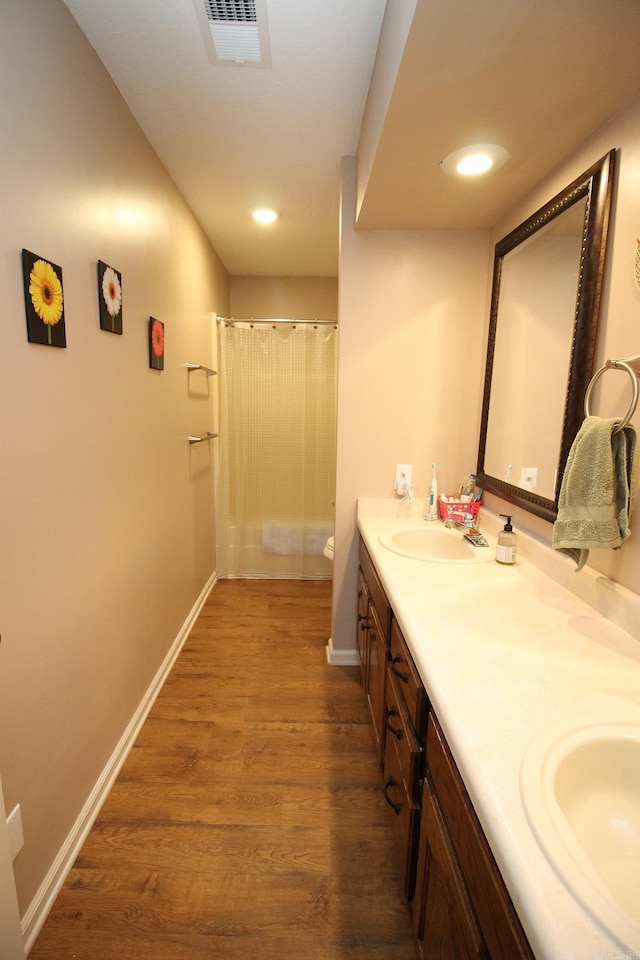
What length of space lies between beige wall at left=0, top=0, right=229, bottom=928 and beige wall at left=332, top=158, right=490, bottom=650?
2.97ft

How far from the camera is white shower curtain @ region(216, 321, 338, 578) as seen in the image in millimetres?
3189

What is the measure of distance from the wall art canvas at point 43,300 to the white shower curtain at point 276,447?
206 centimetres

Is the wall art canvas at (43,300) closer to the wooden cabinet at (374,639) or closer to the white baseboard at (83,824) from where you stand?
the wooden cabinet at (374,639)

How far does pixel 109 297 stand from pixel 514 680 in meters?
1.65

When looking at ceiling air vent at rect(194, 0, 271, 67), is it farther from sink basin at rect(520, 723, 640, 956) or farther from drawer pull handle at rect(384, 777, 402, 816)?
drawer pull handle at rect(384, 777, 402, 816)

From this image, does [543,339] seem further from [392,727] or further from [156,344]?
[156,344]

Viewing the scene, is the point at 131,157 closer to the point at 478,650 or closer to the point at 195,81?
the point at 195,81

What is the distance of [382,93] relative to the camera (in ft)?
3.96

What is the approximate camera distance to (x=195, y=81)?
149cm

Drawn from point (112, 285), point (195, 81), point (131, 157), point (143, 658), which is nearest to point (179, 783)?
point (143, 658)

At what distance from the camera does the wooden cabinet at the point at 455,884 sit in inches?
22.0

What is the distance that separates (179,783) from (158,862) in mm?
277

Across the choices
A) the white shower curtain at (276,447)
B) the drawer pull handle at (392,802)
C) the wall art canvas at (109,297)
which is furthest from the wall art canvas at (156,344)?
the drawer pull handle at (392,802)

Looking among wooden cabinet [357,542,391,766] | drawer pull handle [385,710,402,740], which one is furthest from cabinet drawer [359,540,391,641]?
drawer pull handle [385,710,402,740]
